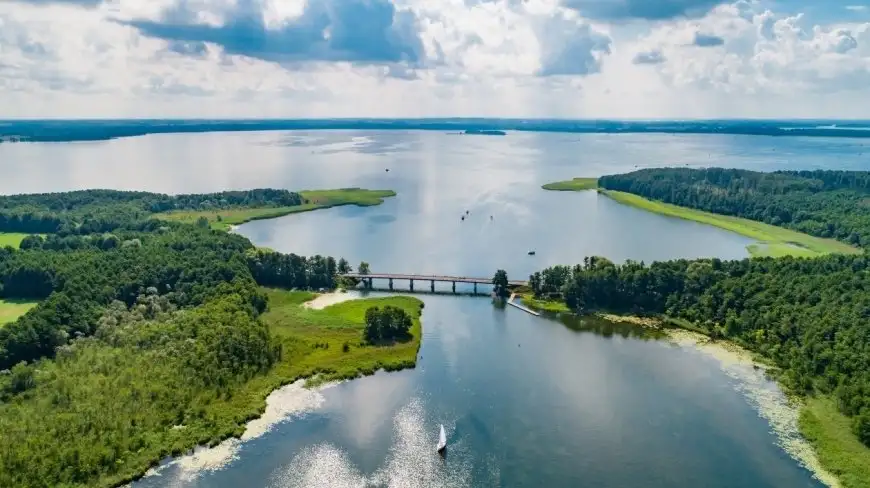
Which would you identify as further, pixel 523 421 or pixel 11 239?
pixel 11 239

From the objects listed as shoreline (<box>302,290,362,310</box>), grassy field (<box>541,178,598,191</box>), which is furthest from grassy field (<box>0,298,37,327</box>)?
grassy field (<box>541,178,598,191</box>)

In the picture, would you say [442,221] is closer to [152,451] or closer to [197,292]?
[197,292]

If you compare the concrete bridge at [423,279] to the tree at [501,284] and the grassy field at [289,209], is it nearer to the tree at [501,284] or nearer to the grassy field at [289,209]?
the tree at [501,284]

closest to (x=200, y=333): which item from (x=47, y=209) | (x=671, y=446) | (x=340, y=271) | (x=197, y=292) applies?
(x=197, y=292)

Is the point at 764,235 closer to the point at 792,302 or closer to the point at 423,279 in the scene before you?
the point at 792,302

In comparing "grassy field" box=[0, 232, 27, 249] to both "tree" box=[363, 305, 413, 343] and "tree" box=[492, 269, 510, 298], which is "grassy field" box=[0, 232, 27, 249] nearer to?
"tree" box=[363, 305, 413, 343]

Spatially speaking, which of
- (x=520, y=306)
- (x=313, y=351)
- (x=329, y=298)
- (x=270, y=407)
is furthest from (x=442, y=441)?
(x=329, y=298)
